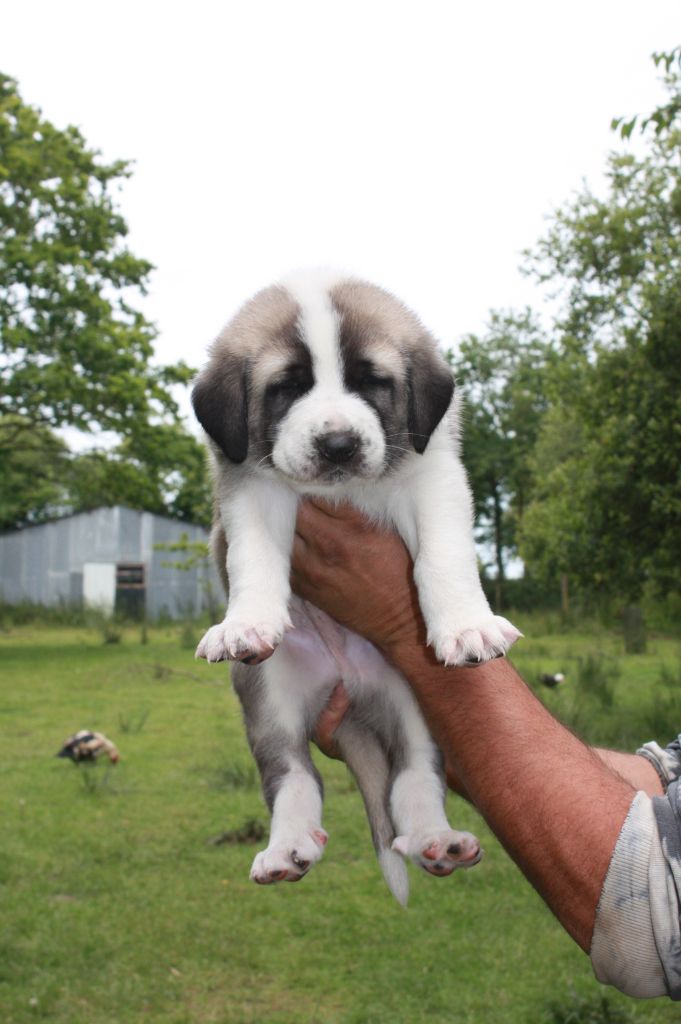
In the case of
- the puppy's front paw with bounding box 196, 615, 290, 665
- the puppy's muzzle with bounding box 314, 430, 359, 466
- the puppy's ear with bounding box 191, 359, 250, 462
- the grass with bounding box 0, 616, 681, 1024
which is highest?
the puppy's ear with bounding box 191, 359, 250, 462

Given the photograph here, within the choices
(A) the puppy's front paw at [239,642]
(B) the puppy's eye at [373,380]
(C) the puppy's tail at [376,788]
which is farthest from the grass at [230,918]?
(B) the puppy's eye at [373,380]

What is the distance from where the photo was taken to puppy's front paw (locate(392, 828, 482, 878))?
2836 mm

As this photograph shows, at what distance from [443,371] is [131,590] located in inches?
1397

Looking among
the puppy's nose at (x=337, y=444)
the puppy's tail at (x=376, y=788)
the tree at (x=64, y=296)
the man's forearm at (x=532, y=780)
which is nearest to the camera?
the man's forearm at (x=532, y=780)

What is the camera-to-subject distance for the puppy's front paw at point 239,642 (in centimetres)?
261

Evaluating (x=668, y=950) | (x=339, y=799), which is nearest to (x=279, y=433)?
(x=668, y=950)

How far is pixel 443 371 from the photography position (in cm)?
308

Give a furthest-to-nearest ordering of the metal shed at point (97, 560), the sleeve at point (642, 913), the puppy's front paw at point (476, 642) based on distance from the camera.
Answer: the metal shed at point (97, 560), the puppy's front paw at point (476, 642), the sleeve at point (642, 913)

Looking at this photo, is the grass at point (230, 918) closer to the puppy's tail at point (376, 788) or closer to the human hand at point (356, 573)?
the puppy's tail at point (376, 788)

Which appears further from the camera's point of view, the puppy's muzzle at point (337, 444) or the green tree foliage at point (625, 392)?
the green tree foliage at point (625, 392)

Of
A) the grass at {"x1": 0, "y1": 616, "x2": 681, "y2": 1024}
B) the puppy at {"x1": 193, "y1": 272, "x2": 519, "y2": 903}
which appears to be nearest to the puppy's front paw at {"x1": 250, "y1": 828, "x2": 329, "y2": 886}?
the puppy at {"x1": 193, "y1": 272, "x2": 519, "y2": 903}

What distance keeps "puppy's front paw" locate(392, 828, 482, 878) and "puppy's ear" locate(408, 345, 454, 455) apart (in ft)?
3.56

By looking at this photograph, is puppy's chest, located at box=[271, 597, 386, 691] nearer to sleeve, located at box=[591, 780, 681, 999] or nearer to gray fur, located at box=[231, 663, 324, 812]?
gray fur, located at box=[231, 663, 324, 812]

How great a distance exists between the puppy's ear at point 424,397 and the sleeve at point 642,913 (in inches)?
48.8
